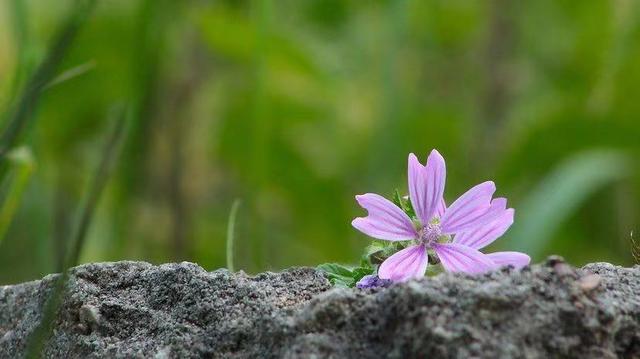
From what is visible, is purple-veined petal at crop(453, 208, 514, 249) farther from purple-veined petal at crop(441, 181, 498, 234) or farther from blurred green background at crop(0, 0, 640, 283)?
blurred green background at crop(0, 0, 640, 283)

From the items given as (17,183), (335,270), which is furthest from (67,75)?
(335,270)

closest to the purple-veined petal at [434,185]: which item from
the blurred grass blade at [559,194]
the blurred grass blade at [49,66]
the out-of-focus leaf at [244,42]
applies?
the blurred grass blade at [49,66]

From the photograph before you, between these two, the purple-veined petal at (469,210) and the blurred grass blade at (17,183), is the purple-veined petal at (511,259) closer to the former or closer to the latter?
the purple-veined petal at (469,210)

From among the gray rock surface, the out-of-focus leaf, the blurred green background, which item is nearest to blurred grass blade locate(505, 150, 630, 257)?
the blurred green background

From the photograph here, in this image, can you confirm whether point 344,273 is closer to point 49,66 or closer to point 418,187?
point 418,187

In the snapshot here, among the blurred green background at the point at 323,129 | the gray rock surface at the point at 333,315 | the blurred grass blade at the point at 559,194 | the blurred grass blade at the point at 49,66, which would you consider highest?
the blurred green background at the point at 323,129

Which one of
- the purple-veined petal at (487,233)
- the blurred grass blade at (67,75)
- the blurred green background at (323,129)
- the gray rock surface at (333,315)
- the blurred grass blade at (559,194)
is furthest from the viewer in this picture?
the blurred green background at (323,129)

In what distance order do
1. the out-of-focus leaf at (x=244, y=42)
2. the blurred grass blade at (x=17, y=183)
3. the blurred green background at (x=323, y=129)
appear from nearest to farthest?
1. the blurred grass blade at (x=17, y=183)
2. the blurred green background at (x=323, y=129)
3. the out-of-focus leaf at (x=244, y=42)
